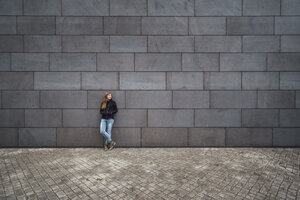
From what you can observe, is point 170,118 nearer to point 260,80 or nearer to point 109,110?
point 109,110

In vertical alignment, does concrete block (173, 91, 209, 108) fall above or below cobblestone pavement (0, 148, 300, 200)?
above

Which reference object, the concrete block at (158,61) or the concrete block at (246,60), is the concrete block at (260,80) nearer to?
the concrete block at (246,60)

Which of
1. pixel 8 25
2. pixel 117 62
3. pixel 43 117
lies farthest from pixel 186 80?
pixel 8 25

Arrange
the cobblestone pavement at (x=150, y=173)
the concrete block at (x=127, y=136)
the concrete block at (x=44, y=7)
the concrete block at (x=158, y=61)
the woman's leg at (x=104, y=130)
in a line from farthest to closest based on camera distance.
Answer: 1. the concrete block at (x=127, y=136)
2. the concrete block at (x=158, y=61)
3. the concrete block at (x=44, y=7)
4. the woman's leg at (x=104, y=130)
5. the cobblestone pavement at (x=150, y=173)

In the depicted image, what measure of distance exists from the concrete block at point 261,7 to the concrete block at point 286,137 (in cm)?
450

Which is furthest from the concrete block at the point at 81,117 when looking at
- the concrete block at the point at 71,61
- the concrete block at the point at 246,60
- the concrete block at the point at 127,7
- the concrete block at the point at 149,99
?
the concrete block at the point at 246,60

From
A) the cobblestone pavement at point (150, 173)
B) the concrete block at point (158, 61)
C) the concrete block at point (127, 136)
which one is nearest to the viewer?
the cobblestone pavement at point (150, 173)

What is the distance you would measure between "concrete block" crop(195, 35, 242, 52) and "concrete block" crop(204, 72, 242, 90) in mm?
920

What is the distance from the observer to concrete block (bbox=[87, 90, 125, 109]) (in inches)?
241

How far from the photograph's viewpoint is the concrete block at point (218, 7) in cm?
604

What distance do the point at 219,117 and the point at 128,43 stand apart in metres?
4.56

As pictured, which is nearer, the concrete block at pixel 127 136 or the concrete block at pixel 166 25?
the concrete block at pixel 166 25

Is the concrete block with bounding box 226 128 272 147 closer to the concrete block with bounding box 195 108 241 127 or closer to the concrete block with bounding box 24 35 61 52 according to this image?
the concrete block with bounding box 195 108 241 127

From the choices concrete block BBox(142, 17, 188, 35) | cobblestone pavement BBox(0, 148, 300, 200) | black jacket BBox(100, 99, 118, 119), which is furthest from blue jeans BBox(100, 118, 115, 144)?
concrete block BBox(142, 17, 188, 35)
